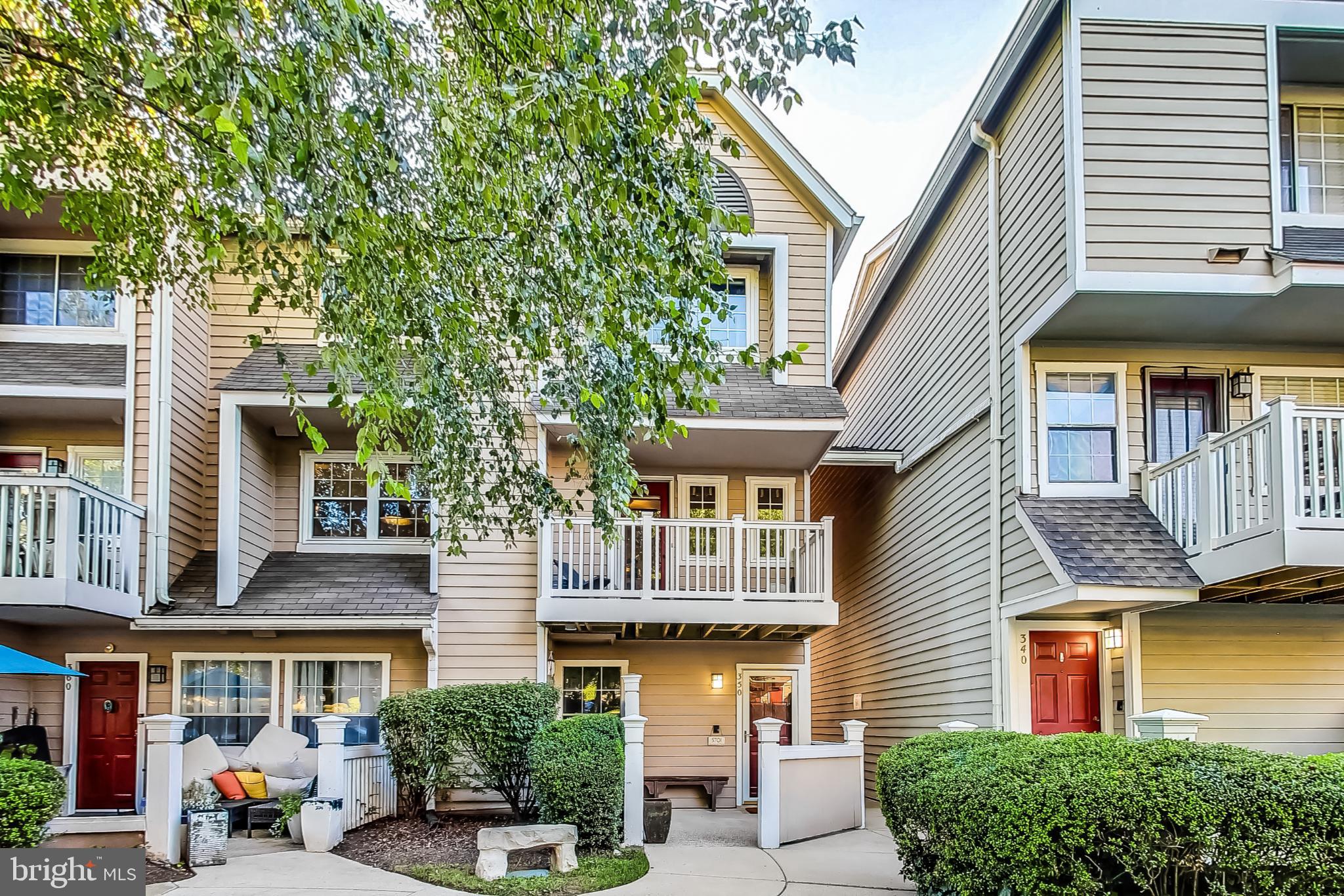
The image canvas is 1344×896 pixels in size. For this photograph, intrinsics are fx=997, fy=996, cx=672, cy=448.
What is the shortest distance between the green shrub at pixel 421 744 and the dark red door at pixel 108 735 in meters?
3.55

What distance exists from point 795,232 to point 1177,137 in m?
4.73

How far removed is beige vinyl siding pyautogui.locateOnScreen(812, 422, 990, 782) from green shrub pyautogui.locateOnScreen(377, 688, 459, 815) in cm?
542

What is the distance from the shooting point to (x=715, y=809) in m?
12.0

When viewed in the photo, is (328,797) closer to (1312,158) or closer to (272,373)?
(272,373)

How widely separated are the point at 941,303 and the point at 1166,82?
3.95m

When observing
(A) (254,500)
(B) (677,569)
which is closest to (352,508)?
(A) (254,500)

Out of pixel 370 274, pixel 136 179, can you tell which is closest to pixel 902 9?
pixel 370 274

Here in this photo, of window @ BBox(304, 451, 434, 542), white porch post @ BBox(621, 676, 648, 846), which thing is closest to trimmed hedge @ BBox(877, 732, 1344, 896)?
white porch post @ BBox(621, 676, 648, 846)

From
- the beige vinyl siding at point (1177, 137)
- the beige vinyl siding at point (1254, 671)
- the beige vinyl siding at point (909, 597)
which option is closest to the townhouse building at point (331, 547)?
the beige vinyl siding at point (909, 597)

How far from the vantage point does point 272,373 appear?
459 inches

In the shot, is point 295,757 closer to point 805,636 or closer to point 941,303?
point 805,636

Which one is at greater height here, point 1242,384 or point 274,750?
point 1242,384

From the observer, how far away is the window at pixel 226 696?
A: 37.8ft

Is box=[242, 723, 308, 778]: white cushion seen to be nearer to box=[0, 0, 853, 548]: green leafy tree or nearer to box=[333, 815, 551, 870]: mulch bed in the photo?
box=[333, 815, 551, 870]: mulch bed
